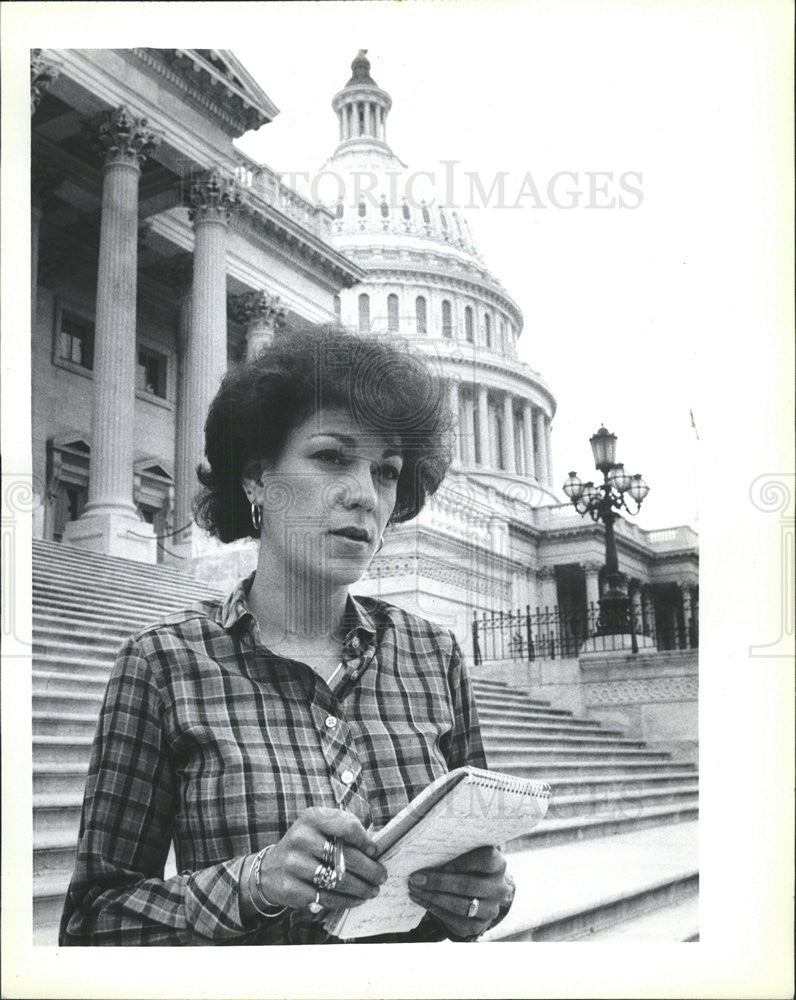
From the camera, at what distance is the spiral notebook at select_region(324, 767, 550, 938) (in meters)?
2.13

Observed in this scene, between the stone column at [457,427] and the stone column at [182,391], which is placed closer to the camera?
the stone column at [457,427]

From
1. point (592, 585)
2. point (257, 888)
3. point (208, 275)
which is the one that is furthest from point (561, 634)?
point (208, 275)

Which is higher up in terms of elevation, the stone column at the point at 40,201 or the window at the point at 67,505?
the stone column at the point at 40,201

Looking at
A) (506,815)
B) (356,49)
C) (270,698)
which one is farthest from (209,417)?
(356,49)

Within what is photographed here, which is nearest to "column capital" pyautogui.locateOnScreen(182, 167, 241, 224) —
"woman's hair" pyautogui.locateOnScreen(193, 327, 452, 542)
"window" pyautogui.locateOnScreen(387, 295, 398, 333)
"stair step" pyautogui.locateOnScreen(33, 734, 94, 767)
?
"window" pyautogui.locateOnScreen(387, 295, 398, 333)

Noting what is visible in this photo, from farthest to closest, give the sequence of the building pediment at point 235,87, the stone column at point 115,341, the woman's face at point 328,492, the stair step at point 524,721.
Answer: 1. the stone column at point 115,341
2. the stair step at point 524,721
3. the building pediment at point 235,87
4. the woman's face at point 328,492

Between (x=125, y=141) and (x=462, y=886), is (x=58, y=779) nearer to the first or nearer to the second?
(x=462, y=886)

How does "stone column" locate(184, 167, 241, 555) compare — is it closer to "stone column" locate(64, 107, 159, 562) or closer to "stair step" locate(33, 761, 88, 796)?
"stone column" locate(64, 107, 159, 562)

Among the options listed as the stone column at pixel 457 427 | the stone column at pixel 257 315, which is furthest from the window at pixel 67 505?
the stone column at pixel 457 427

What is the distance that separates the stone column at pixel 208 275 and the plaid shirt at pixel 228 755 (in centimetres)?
711

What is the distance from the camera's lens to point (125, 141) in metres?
14.0

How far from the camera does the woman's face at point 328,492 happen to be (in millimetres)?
2803

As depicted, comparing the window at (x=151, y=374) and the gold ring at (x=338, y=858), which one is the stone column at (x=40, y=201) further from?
the gold ring at (x=338, y=858)

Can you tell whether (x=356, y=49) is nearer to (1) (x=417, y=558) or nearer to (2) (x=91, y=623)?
(1) (x=417, y=558)
